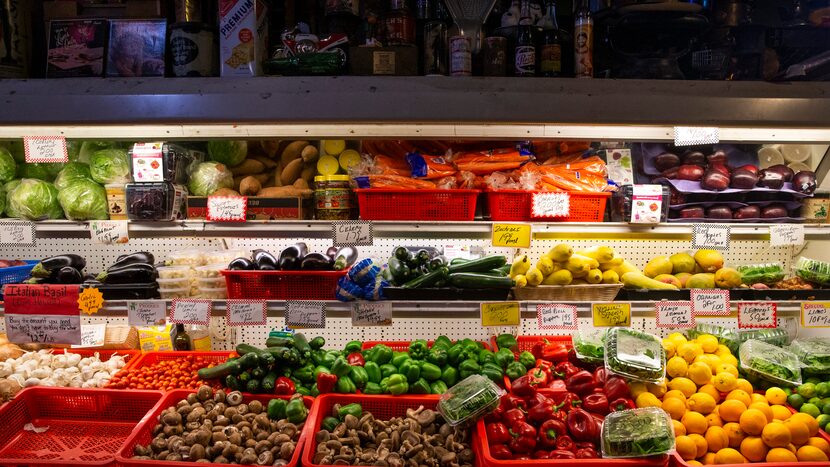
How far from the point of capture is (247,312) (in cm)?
249

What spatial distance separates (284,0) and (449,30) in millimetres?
921

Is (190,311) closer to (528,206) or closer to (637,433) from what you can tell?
(528,206)

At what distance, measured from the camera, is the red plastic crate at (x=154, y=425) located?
2.07m

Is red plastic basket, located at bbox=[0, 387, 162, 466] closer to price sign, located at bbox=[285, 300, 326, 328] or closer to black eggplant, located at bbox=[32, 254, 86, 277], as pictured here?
black eggplant, located at bbox=[32, 254, 86, 277]

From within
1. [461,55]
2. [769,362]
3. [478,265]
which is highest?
[461,55]

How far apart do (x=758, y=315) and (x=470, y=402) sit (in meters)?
1.51

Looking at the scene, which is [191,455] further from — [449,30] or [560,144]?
[560,144]

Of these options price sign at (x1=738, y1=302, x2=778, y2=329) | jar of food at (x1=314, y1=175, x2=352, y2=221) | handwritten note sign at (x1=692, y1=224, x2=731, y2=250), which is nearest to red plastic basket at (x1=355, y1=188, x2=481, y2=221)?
jar of food at (x1=314, y1=175, x2=352, y2=221)

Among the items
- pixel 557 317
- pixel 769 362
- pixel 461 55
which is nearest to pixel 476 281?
pixel 557 317

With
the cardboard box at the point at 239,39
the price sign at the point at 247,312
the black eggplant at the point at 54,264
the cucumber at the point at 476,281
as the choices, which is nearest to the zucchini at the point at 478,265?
the cucumber at the point at 476,281

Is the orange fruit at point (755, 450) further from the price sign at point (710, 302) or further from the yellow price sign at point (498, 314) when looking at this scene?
the yellow price sign at point (498, 314)

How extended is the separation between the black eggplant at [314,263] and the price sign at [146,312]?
677mm

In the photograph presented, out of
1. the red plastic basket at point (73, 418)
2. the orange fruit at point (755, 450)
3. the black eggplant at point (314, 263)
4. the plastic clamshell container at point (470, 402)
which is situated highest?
the black eggplant at point (314, 263)

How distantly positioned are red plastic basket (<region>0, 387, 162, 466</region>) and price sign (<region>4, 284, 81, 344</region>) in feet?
0.94
